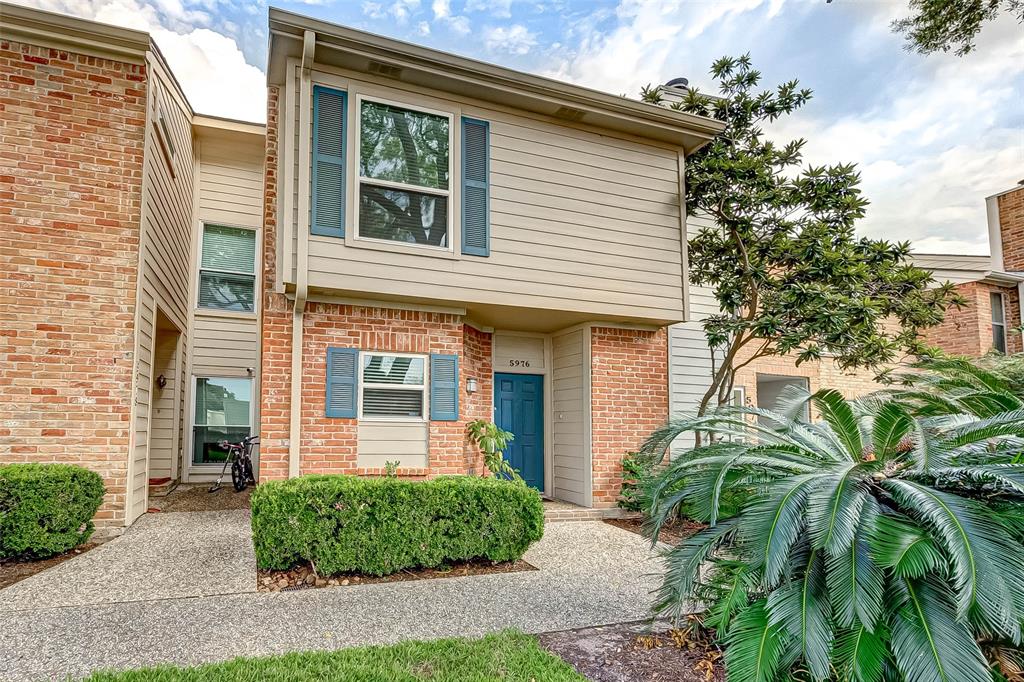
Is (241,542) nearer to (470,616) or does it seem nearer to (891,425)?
(470,616)

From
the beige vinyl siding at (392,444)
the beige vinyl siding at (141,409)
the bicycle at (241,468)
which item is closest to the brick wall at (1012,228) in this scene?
the beige vinyl siding at (392,444)

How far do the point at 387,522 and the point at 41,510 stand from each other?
3.13 meters

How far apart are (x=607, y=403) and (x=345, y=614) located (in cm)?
506

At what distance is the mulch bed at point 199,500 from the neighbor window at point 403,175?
4346mm

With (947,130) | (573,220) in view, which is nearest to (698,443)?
Result: (573,220)

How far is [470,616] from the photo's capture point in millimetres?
4238

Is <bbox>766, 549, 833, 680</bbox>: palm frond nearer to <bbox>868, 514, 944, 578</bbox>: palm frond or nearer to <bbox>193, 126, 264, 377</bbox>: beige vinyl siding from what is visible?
<bbox>868, 514, 944, 578</bbox>: palm frond

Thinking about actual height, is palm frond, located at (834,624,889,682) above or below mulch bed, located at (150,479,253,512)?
above

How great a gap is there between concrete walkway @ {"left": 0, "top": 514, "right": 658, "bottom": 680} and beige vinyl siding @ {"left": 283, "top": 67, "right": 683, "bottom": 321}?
331cm

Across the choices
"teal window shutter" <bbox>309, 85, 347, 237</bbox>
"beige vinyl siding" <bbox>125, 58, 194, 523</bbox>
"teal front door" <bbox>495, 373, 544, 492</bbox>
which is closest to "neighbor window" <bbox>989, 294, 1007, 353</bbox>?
"teal front door" <bbox>495, 373, 544, 492</bbox>

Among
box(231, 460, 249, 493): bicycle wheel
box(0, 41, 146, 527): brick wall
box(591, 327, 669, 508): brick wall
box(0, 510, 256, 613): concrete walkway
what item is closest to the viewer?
box(0, 510, 256, 613): concrete walkway

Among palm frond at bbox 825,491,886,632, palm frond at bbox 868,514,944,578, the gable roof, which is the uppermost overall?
the gable roof

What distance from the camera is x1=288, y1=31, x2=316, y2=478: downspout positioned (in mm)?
6352

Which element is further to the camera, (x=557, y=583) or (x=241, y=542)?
(x=241, y=542)
